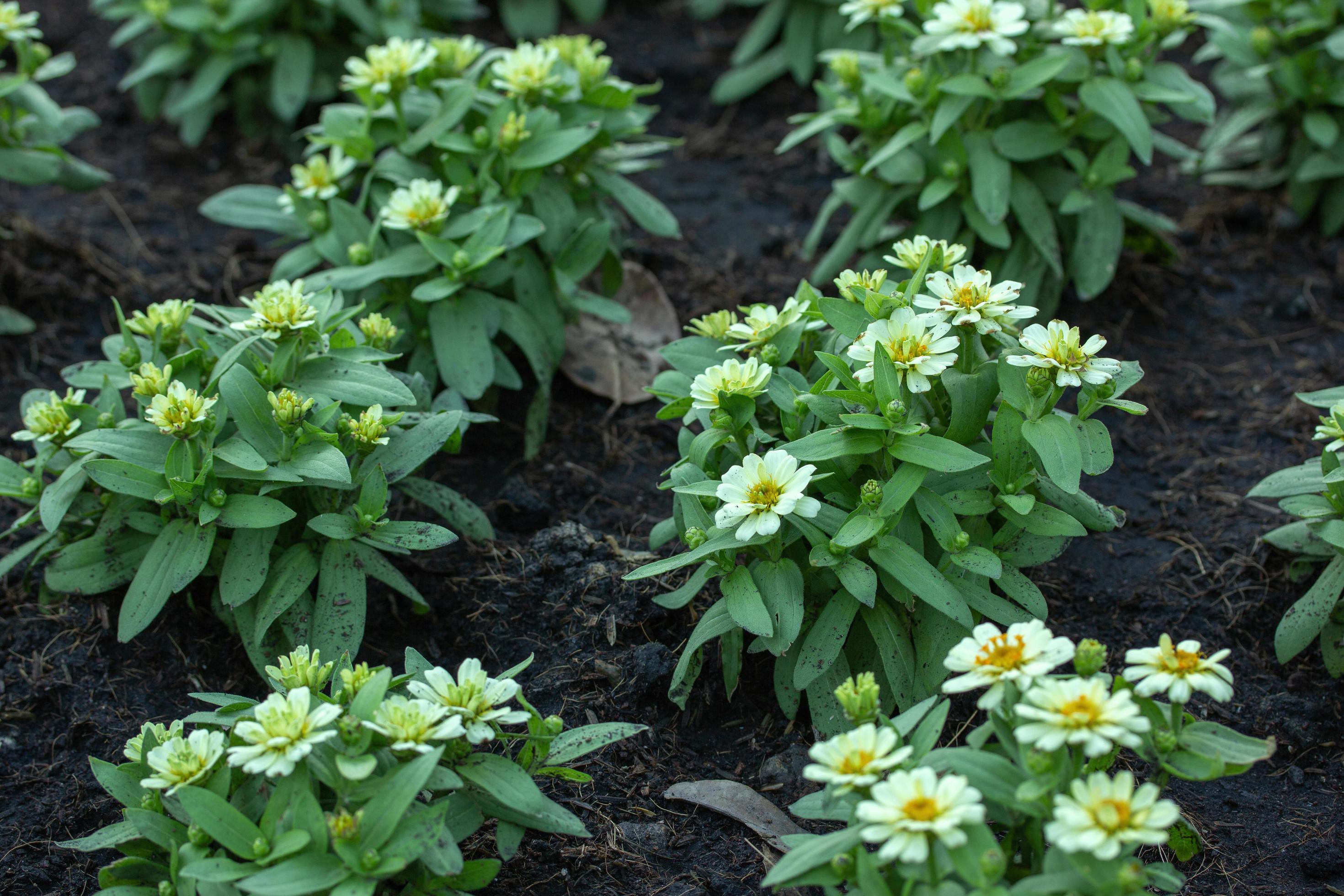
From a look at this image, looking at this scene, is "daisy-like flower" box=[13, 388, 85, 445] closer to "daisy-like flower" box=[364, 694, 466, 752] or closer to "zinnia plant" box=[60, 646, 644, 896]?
"zinnia plant" box=[60, 646, 644, 896]

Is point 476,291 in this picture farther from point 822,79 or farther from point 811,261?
point 822,79

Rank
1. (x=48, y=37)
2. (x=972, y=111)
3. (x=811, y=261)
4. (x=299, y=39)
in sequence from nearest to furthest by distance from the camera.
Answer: (x=972, y=111) → (x=811, y=261) → (x=299, y=39) → (x=48, y=37)

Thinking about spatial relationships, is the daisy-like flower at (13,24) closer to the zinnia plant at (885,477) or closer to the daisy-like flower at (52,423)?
the daisy-like flower at (52,423)

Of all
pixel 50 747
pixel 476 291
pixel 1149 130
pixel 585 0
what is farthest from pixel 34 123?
pixel 1149 130

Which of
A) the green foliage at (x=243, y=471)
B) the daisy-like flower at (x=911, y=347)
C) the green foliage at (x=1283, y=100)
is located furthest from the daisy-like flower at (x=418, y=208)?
the green foliage at (x=1283, y=100)

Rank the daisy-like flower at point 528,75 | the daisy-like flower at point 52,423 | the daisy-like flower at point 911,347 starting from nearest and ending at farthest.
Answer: the daisy-like flower at point 911,347 < the daisy-like flower at point 52,423 < the daisy-like flower at point 528,75

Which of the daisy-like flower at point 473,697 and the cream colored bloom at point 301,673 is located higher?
the cream colored bloom at point 301,673

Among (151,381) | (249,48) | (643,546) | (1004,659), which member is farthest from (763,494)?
(249,48)
